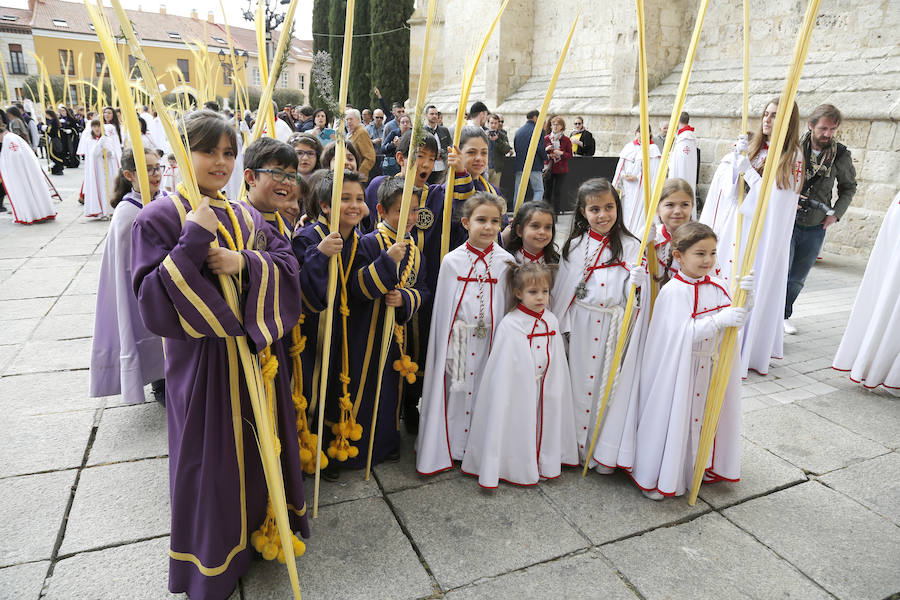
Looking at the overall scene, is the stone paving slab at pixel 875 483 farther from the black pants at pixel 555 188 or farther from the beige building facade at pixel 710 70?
the black pants at pixel 555 188

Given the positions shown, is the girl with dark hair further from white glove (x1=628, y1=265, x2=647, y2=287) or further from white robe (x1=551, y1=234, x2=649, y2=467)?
white glove (x1=628, y1=265, x2=647, y2=287)

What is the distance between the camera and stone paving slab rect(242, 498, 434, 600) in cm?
210

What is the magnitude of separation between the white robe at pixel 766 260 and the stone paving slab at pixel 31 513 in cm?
426

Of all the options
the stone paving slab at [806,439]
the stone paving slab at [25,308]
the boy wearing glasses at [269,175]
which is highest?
the boy wearing glasses at [269,175]

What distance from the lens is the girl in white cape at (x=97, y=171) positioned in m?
9.73

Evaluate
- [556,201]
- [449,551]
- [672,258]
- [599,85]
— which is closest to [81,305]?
[449,551]

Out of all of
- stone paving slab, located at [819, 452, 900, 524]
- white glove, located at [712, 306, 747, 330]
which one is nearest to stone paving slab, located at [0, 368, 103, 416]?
white glove, located at [712, 306, 747, 330]

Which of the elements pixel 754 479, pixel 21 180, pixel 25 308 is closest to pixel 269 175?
pixel 754 479

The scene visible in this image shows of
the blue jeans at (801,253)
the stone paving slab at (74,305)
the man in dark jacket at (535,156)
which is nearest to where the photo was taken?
the blue jeans at (801,253)

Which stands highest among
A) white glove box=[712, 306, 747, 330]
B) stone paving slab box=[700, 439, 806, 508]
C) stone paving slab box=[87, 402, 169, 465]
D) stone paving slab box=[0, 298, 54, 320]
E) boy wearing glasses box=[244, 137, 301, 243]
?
boy wearing glasses box=[244, 137, 301, 243]

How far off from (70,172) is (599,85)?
15379 mm

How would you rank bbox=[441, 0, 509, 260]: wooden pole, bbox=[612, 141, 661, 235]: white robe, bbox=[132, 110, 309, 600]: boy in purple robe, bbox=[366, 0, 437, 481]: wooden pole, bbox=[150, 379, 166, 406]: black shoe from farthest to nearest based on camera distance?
1. bbox=[612, 141, 661, 235]: white robe
2. bbox=[150, 379, 166, 406]: black shoe
3. bbox=[441, 0, 509, 260]: wooden pole
4. bbox=[366, 0, 437, 481]: wooden pole
5. bbox=[132, 110, 309, 600]: boy in purple robe

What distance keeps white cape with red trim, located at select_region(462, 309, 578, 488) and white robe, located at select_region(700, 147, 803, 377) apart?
2.17 meters

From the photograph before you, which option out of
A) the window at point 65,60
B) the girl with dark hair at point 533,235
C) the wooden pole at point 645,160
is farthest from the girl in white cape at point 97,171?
the wooden pole at point 645,160
